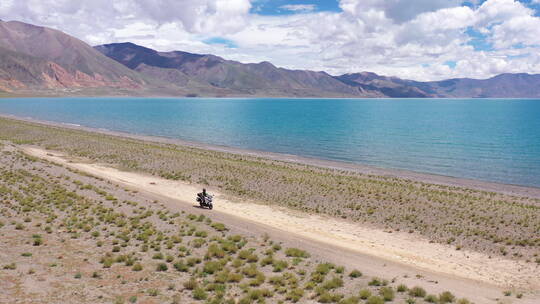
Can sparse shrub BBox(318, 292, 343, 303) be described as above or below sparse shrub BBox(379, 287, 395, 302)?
below

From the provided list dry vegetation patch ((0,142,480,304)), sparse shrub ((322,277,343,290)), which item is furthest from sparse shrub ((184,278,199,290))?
sparse shrub ((322,277,343,290))

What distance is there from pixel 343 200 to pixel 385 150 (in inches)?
1608

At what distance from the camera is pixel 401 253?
22.6 meters

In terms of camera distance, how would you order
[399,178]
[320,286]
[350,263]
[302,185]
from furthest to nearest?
1. [399,178]
2. [302,185]
3. [350,263]
4. [320,286]

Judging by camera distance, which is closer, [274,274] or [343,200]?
[274,274]

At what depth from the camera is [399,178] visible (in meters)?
48.1

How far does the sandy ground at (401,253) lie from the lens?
59.3 ft

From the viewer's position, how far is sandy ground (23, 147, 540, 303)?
18.1 meters

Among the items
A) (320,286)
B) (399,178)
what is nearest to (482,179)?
(399,178)

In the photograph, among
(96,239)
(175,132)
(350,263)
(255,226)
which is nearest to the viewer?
(350,263)

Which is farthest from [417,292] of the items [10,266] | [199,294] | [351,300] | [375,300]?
[10,266]

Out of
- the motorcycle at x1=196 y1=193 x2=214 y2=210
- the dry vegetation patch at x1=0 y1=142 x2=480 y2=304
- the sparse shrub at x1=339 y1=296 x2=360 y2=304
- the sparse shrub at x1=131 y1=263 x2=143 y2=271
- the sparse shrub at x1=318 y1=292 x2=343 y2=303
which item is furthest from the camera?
the motorcycle at x1=196 y1=193 x2=214 y2=210

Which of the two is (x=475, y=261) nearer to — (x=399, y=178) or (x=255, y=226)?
(x=255, y=226)

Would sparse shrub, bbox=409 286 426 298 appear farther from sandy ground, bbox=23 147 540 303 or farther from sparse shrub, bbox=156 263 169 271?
sparse shrub, bbox=156 263 169 271
